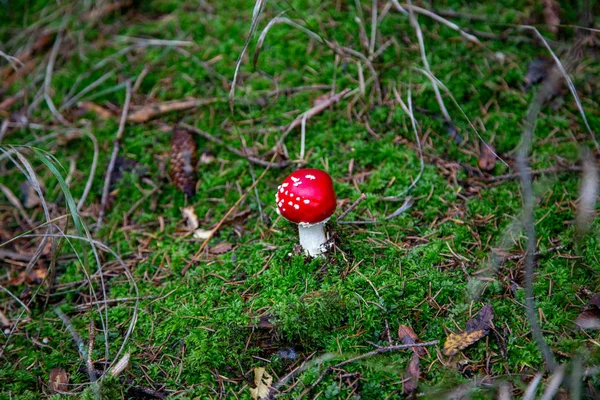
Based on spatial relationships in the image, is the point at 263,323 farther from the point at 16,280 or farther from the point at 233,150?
the point at 16,280

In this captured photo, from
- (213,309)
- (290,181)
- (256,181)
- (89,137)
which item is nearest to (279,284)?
(213,309)

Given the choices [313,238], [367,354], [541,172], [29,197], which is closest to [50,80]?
[29,197]

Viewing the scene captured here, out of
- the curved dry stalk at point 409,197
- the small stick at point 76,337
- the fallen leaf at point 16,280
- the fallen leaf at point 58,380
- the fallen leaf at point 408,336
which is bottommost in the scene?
the fallen leaf at point 58,380

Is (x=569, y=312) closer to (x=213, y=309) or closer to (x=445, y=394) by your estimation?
(x=445, y=394)

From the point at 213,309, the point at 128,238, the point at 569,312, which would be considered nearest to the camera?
the point at 569,312

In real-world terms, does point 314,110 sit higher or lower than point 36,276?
higher

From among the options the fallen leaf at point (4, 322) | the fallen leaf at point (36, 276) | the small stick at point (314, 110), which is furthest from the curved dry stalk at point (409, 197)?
the fallen leaf at point (4, 322)

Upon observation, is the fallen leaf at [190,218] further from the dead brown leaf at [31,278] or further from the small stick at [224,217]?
the dead brown leaf at [31,278]
